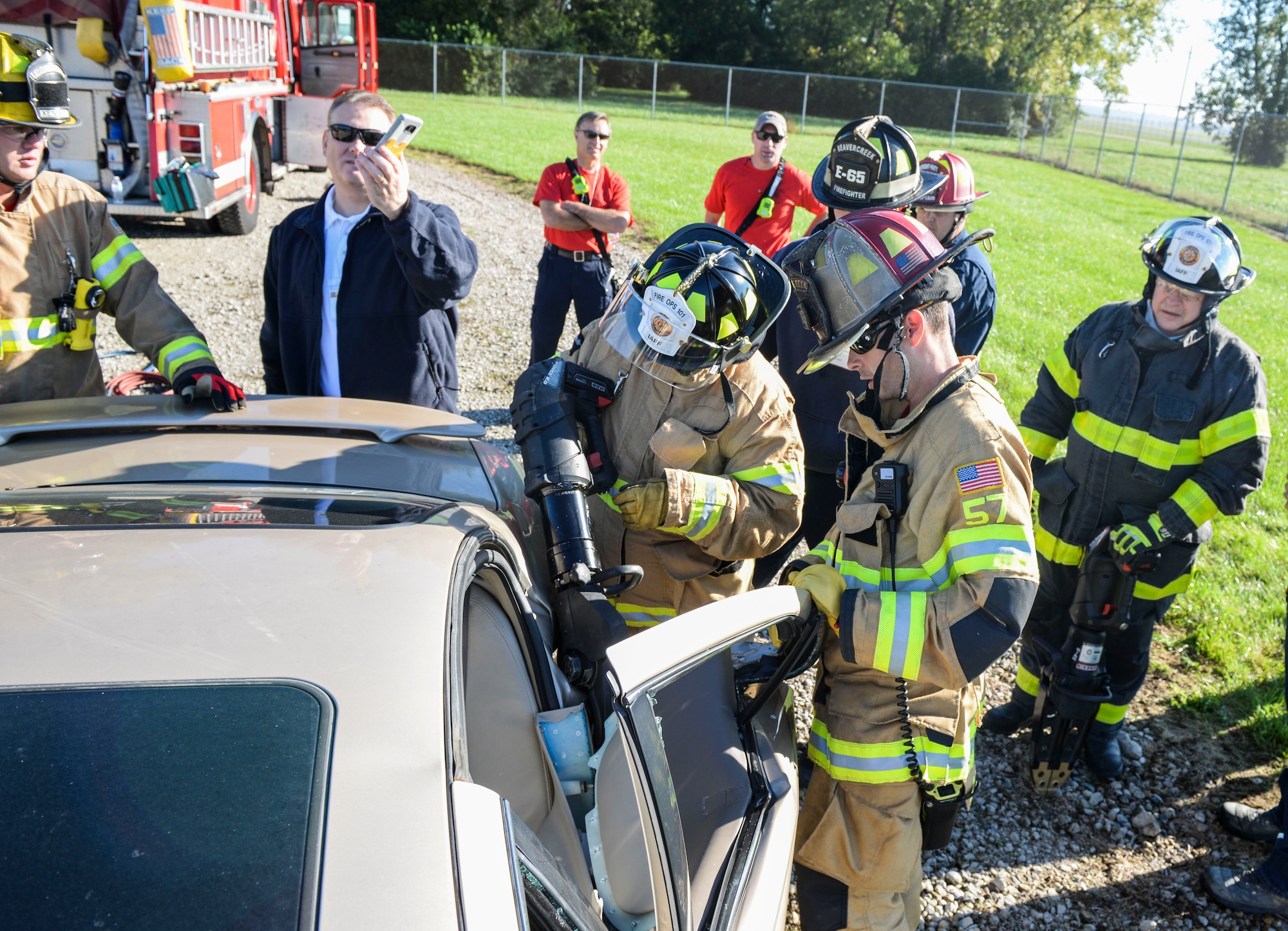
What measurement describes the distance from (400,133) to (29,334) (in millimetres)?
1279

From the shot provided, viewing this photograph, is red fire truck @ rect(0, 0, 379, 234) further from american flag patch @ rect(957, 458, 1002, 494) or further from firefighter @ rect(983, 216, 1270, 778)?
american flag patch @ rect(957, 458, 1002, 494)

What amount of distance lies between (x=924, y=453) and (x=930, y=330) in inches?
11.2

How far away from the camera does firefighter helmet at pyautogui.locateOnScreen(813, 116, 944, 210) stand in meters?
3.68

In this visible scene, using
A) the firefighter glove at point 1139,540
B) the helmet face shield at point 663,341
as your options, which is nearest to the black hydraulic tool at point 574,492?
the helmet face shield at point 663,341

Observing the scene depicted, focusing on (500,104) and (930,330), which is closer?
(930,330)

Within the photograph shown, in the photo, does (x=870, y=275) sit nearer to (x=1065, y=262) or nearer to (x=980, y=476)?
(x=980, y=476)

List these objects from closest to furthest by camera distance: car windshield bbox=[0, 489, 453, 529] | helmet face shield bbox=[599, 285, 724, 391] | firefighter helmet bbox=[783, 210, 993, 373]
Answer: car windshield bbox=[0, 489, 453, 529], firefighter helmet bbox=[783, 210, 993, 373], helmet face shield bbox=[599, 285, 724, 391]

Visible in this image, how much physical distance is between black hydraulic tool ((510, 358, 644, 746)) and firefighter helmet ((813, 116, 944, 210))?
5.33ft

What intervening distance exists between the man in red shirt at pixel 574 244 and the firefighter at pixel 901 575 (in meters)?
4.08

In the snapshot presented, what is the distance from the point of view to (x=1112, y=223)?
1697cm

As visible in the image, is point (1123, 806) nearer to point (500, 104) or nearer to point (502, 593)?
point (502, 593)

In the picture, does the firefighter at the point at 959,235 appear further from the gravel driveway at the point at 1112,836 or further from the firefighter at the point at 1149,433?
the gravel driveway at the point at 1112,836

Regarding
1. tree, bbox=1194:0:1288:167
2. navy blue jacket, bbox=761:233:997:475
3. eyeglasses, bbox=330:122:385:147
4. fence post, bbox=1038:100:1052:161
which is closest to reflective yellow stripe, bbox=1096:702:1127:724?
navy blue jacket, bbox=761:233:997:475

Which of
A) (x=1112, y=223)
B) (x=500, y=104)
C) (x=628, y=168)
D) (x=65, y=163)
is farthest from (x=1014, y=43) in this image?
(x=65, y=163)
